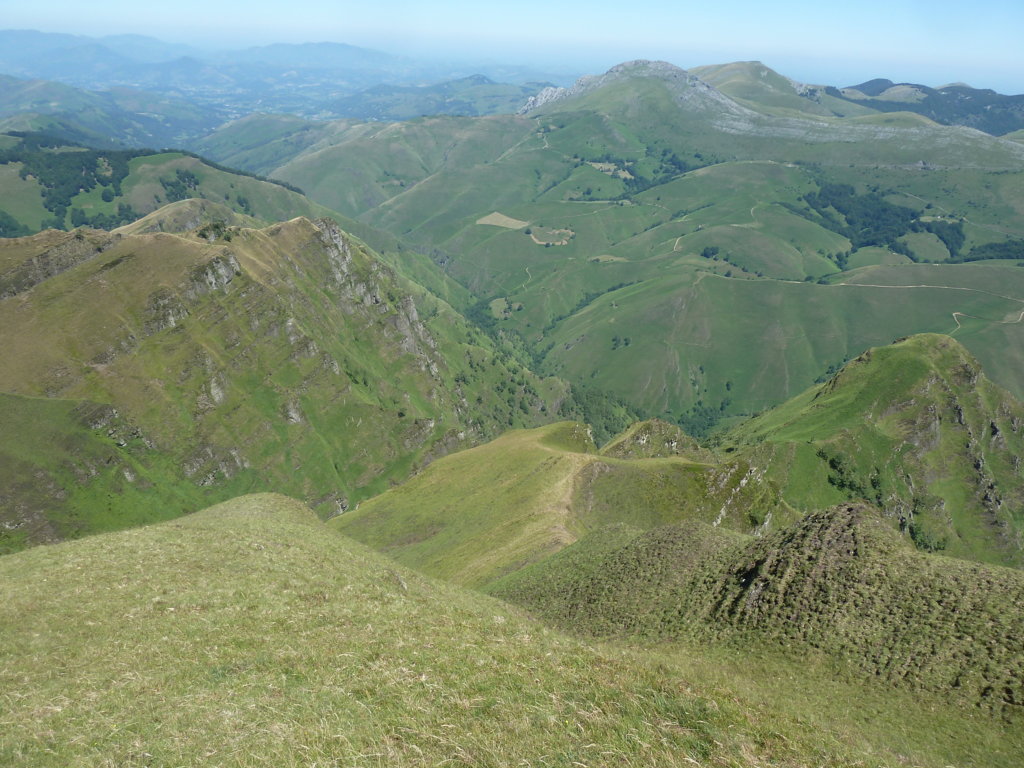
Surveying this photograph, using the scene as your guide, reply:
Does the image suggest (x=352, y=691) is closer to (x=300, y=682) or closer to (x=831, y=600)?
(x=300, y=682)

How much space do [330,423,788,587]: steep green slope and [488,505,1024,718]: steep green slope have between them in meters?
30.0

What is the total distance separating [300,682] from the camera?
28.4m

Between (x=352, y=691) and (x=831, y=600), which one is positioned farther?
(x=831, y=600)

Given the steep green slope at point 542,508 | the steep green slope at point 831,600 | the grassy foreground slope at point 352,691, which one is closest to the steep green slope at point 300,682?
the grassy foreground slope at point 352,691

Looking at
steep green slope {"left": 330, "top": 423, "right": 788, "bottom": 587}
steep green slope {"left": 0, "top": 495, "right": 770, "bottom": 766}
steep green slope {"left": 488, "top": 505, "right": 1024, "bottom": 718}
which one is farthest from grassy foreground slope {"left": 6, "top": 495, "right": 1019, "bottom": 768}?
steep green slope {"left": 330, "top": 423, "right": 788, "bottom": 587}

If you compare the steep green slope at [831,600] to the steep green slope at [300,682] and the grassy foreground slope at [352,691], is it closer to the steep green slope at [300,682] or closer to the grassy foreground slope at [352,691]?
the grassy foreground slope at [352,691]

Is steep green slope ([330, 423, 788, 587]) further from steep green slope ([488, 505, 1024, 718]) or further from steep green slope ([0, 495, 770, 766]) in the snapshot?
steep green slope ([0, 495, 770, 766])

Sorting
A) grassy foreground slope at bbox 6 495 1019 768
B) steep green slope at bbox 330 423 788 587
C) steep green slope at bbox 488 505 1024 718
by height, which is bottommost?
steep green slope at bbox 330 423 788 587

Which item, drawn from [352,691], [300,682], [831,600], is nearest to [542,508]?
[831,600]

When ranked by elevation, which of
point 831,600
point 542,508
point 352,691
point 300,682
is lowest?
point 542,508

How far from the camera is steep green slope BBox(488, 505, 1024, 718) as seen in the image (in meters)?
42.0

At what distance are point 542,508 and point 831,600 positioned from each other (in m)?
69.2

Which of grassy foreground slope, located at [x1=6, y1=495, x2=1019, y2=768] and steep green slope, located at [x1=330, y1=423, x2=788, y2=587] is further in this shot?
steep green slope, located at [x1=330, y1=423, x2=788, y2=587]

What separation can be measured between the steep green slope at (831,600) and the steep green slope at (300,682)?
2286 cm
